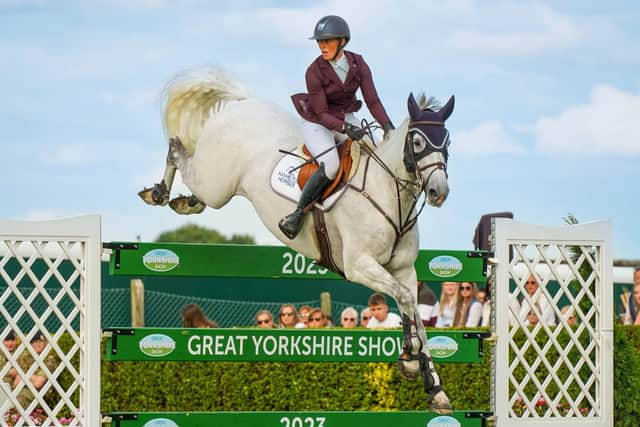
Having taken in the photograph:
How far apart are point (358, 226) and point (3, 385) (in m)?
2.21

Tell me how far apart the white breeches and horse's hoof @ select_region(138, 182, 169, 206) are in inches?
49.2

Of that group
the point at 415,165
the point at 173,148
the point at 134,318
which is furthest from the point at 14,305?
the point at 415,165

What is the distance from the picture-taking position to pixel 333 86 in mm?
6438

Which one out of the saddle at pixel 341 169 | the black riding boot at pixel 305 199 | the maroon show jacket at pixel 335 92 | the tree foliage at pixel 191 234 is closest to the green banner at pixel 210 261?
the black riding boot at pixel 305 199

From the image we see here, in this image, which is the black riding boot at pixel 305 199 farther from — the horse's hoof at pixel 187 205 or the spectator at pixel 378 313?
the spectator at pixel 378 313

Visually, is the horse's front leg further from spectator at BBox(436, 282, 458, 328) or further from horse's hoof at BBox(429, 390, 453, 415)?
spectator at BBox(436, 282, 458, 328)

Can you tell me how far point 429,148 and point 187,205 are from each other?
2050 millimetres

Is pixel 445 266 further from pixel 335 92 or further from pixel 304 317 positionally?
pixel 304 317

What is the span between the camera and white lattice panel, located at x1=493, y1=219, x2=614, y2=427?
23.0ft

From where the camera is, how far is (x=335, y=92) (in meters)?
6.47

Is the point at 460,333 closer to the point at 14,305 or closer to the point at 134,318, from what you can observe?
the point at 134,318

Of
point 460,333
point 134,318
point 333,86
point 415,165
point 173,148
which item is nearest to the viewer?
point 415,165

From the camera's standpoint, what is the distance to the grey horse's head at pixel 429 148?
579cm

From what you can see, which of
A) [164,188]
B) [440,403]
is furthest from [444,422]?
[164,188]
